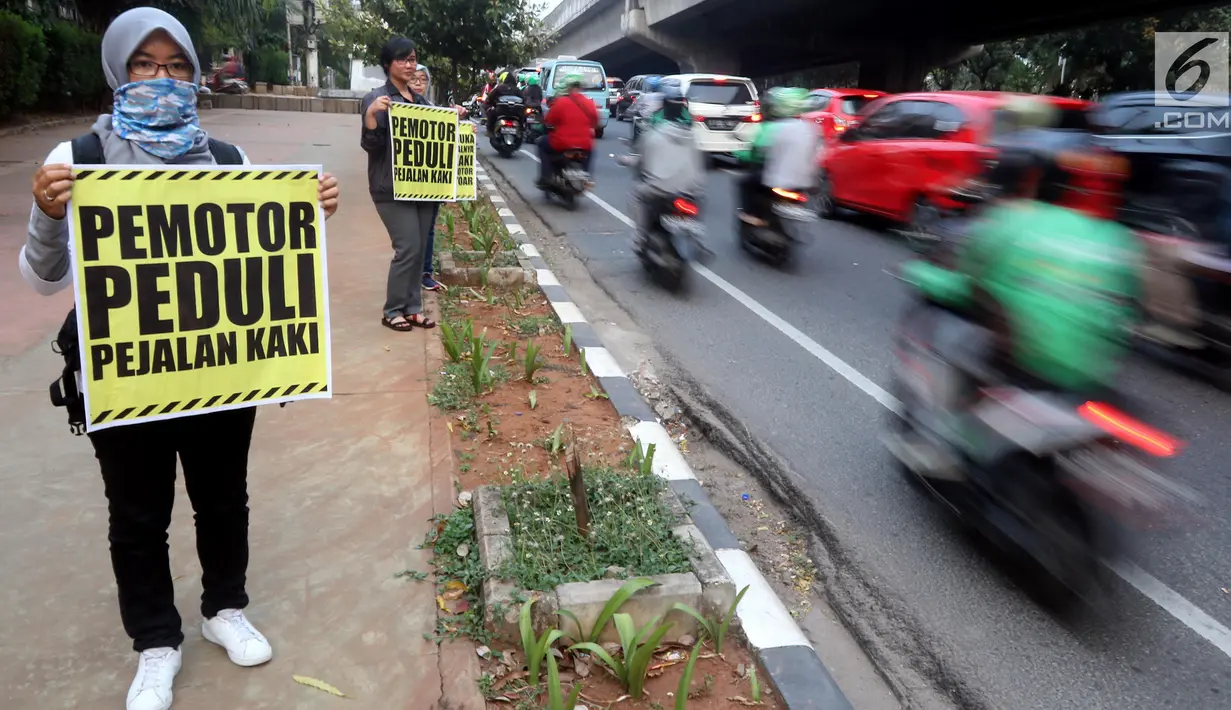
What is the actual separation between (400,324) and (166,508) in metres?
3.75

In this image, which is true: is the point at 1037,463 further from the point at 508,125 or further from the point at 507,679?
the point at 508,125

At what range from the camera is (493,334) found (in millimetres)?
6441

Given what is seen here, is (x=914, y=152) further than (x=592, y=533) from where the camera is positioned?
Yes

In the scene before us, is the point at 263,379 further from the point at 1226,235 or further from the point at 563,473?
the point at 1226,235

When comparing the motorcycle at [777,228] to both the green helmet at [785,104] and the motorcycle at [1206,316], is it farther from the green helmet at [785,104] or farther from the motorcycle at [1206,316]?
the motorcycle at [1206,316]

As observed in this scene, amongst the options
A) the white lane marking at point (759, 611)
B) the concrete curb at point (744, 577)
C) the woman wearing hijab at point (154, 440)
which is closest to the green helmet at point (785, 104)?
the concrete curb at point (744, 577)

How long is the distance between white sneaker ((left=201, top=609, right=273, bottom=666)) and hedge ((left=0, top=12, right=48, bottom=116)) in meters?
17.3

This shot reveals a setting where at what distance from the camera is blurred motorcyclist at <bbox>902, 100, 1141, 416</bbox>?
3.23 meters

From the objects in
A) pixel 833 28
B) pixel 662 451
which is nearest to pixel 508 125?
pixel 662 451

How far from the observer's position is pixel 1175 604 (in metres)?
3.54

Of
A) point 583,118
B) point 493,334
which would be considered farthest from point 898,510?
point 583,118

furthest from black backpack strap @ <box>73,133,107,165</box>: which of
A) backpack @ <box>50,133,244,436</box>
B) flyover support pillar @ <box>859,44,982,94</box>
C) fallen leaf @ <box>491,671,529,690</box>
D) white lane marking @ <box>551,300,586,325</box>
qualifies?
flyover support pillar @ <box>859,44,982,94</box>

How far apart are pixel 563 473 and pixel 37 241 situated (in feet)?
7.45

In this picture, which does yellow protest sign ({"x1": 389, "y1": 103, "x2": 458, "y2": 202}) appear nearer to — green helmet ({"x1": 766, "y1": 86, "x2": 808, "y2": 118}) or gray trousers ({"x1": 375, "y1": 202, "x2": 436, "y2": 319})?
gray trousers ({"x1": 375, "y1": 202, "x2": 436, "y2": 319})
